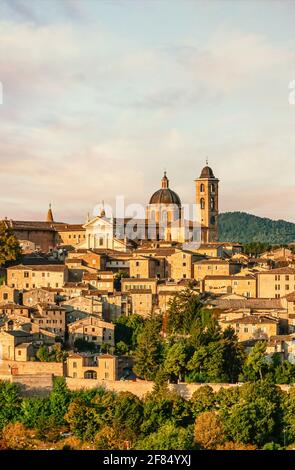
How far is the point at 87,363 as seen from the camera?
24.4 metres

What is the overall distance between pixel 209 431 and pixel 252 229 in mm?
72025

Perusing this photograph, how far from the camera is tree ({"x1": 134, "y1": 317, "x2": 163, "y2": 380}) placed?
79.5ft

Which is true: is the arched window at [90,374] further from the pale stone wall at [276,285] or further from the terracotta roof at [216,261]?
the terracotta roof at [216,261]

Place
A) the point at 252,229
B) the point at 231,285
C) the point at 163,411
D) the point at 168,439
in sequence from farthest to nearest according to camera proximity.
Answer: the point at 252,229 → the point at 231,285 → the point at 163,411 → the point at 168,439

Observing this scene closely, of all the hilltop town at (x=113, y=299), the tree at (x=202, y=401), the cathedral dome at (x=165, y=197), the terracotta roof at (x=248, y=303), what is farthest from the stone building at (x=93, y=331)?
the cathedral dome at (x=165, y=197)

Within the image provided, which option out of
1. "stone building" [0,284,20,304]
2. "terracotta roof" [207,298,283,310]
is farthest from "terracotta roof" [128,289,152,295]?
"stone building" [0,284,20,304]

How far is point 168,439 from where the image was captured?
20.8 meters

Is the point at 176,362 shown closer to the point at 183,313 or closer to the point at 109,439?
the point at 109,439

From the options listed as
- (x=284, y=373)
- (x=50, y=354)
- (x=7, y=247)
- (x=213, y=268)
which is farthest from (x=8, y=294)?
(x=284, y=373)

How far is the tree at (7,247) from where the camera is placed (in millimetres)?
32625

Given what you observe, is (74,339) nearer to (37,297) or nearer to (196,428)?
(37,297)

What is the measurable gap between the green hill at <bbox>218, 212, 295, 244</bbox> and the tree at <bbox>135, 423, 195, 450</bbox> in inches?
2468

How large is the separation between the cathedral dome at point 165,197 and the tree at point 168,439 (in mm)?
21924
